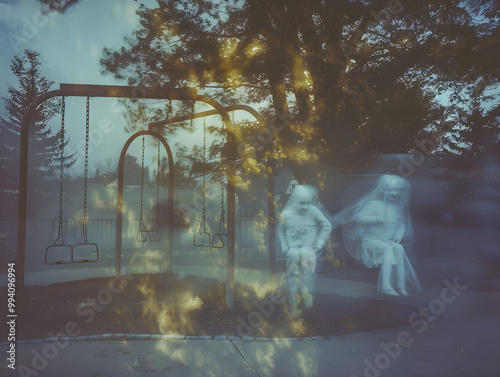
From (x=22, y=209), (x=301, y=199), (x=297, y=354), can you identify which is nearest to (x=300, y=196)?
(x=301, y=199)

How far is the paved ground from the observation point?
3965 mm

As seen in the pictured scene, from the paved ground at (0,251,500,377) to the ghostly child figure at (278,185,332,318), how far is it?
1160 mm

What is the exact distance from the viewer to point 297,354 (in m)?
4.45

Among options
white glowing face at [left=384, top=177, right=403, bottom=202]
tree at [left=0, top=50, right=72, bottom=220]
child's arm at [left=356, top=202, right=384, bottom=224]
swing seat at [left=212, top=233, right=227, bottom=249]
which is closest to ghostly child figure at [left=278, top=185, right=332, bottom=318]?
child's arm at [left=356, top=202, right=384, bottom=224]

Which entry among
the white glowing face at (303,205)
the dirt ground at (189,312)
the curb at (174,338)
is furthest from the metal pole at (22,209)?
the white glowing face at (303,205)

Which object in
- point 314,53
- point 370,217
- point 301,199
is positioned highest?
point 314,53

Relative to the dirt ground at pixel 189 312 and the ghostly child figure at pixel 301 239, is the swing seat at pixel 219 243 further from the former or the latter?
the ghostly child figure at pixel 301 239

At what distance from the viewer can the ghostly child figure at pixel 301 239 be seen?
6.09 metres

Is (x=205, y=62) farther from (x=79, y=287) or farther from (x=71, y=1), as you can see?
(x=79, y=287)

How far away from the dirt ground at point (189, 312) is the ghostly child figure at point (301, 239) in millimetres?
485

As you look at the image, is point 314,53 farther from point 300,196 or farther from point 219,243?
point 219,243

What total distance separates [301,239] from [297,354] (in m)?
2.03

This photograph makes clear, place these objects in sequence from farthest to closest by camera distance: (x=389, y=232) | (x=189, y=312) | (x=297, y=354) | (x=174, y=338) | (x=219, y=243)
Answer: (x=219, y=243) < (x=189, y=312) < (x=389, y=232) < (x=174, y=338) < (x=297, y=354)

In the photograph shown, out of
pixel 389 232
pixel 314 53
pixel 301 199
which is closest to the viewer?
pixel 389 232
